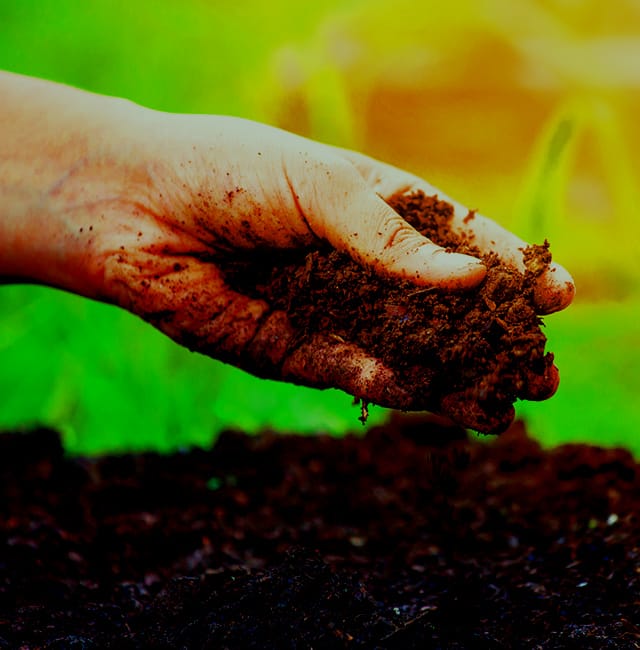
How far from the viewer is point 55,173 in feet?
5.72

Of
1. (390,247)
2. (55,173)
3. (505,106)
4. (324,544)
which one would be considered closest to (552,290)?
(390,247)

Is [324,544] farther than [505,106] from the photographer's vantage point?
No

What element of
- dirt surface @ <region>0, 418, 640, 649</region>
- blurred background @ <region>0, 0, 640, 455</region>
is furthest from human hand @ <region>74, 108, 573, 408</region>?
blurred background @ <region>0, 0, 640, 455</region>

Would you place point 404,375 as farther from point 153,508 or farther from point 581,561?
point 153,508

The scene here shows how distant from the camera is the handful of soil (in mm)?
1274

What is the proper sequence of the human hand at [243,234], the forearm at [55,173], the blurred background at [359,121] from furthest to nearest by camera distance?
the blurred background at [359,121] < the forearm at [55,173] < the human hand at [243,234]

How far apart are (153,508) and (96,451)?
0.76 m

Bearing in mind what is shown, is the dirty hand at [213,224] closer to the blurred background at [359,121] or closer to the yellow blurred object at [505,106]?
the blurred background at [359,121]

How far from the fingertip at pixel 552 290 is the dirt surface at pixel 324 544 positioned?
53 centimetres

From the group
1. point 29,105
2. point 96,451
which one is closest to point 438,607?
point 29,105

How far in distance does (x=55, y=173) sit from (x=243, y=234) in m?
0.50

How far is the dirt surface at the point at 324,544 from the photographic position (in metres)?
1.31

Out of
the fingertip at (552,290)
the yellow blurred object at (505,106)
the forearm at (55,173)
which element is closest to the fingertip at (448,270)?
the fingertip at (552,290)

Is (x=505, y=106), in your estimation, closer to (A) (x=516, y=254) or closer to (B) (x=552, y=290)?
(A) (x=516, y=254)
